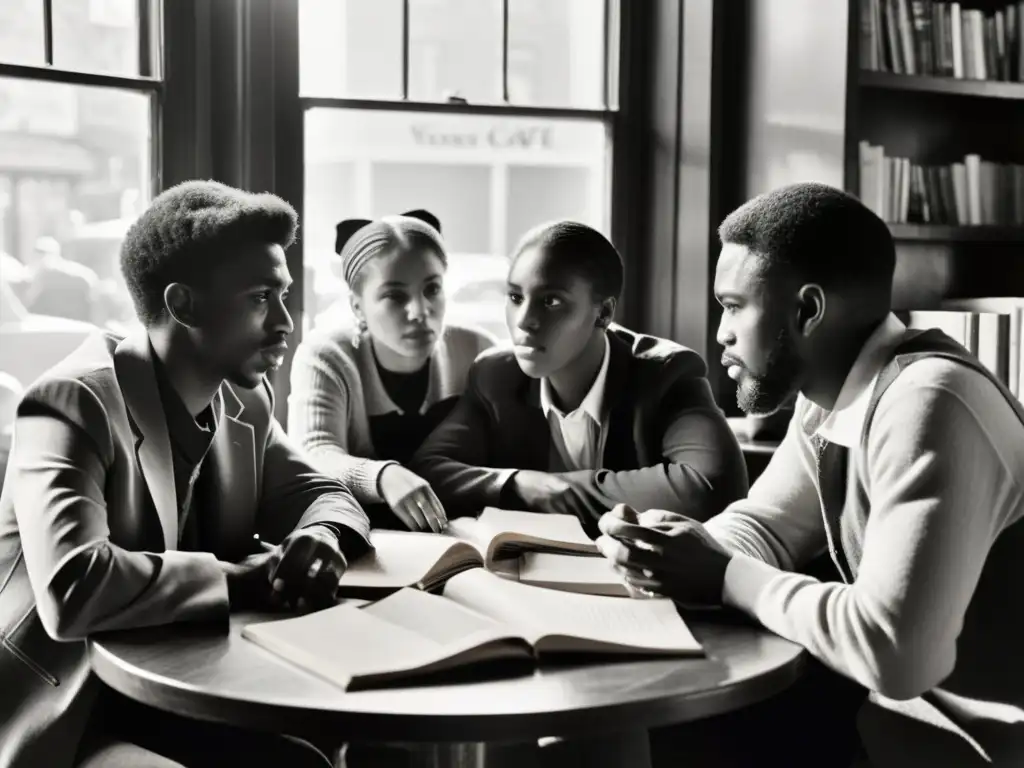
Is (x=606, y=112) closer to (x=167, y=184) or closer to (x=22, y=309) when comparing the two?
(x=167, y=184)

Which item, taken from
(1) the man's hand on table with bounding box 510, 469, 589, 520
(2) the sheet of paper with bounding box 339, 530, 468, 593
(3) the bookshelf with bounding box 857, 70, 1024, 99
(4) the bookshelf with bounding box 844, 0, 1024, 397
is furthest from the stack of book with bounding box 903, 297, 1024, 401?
(2) the sheet of paper with bounding box 339, 530, 468, 593

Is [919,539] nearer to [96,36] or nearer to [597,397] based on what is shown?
[597,397]

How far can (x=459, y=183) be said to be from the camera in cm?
291

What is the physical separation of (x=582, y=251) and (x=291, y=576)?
2.88 ft

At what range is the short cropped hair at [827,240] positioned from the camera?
1409 mm

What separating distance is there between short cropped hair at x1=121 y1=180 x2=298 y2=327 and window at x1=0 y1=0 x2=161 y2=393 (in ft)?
2.56

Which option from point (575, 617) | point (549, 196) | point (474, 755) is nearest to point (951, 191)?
point (549, 196)

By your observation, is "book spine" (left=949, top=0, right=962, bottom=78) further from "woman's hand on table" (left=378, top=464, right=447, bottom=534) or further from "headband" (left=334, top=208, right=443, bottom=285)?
"woman's hand on table" (left=378, top=464, right=447, bottom=534)

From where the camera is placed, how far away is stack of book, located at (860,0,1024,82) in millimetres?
2850

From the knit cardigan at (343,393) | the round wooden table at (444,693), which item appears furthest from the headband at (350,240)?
the round wooden table at (444,693)

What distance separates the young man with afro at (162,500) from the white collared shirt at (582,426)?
50 centimetres

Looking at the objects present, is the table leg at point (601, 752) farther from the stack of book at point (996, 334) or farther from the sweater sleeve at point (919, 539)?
the stack of book at point (996, 334)

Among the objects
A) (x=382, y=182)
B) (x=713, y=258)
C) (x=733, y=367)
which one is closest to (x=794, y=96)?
(x=713, y=258)

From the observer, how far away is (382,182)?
9.30ft
